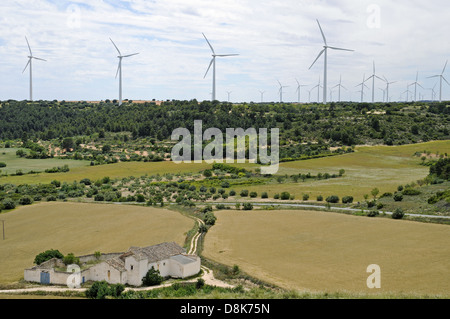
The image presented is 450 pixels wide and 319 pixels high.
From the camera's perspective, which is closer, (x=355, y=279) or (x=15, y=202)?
(x=355, y=279)

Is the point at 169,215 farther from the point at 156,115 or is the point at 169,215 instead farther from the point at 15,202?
the point at 156,115

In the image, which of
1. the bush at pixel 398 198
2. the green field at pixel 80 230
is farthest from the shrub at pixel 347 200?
the green field at pixel 80 230

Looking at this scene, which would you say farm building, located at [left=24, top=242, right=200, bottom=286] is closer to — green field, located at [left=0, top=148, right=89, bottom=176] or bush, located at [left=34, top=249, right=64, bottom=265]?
bush, located at [left=34, top=249, right=64, bottom=265]

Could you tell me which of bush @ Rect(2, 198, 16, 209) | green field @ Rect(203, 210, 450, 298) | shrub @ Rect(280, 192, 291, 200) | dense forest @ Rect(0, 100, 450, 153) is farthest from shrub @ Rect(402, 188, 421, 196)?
dense forest @ Rect(0, 100, 450, 153)

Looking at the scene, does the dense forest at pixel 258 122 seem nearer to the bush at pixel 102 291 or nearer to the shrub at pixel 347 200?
the shrub at pixel 347 200

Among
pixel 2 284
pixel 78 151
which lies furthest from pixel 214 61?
pixel 2 284
